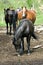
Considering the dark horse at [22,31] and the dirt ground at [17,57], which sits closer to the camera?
the dirt ground at [17,57]

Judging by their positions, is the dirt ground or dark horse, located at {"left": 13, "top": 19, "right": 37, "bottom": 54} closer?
the dirt ground

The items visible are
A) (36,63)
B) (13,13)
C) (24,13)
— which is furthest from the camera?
(13,13)

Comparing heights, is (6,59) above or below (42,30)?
above

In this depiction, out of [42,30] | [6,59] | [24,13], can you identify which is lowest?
[42,30]

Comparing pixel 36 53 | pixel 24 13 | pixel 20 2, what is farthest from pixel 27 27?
pixel 20 2

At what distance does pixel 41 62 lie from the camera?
369 inches

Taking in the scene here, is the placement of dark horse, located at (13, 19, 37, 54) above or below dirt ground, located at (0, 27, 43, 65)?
above

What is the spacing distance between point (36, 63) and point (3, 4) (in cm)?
645

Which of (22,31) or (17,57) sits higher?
(22,31)

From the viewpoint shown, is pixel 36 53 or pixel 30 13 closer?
pixel 36 53

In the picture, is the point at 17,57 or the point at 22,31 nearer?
the point at 17,57

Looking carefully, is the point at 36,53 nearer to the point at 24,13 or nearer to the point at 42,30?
the point at 24,13

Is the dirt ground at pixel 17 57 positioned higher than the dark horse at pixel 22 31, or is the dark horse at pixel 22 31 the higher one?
the dark horse at pixel 22 31

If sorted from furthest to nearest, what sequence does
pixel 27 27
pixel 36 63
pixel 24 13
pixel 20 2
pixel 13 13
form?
pixel 20 2 < pixel 13 13 < pixel 24 13 < pixel 27 27 < pixel 36 63
